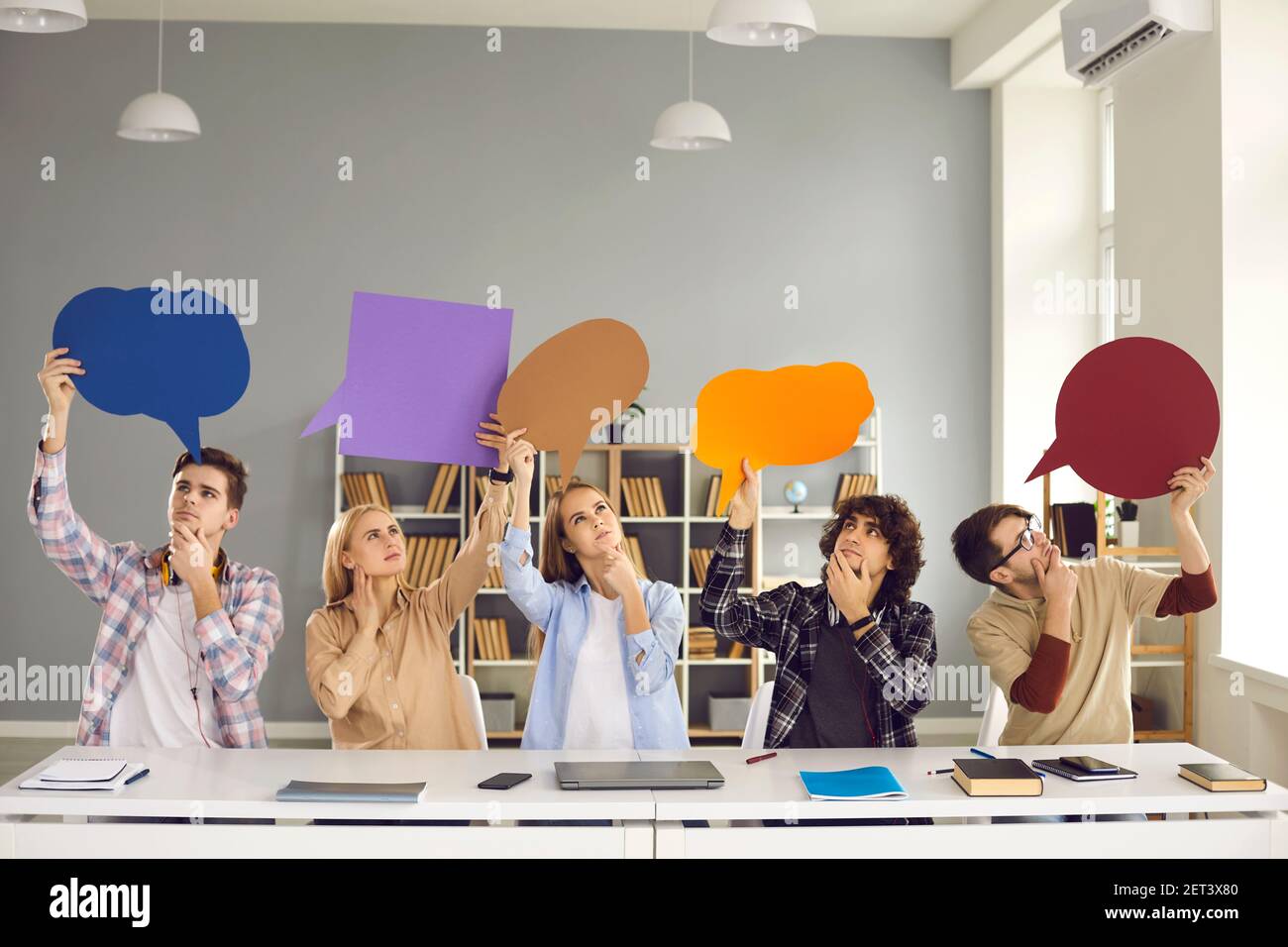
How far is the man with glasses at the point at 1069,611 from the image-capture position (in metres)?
2.66

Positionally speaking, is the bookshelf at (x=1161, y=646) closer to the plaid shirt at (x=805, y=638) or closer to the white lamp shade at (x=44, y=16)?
the plaid shirt at (x=805, y=638)

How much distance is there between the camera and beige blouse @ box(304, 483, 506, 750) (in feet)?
8.55

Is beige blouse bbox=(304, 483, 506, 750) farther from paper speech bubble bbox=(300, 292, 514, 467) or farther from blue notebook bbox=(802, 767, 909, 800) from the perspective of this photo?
blue notebook bbox=(802, 767, 909, 800)

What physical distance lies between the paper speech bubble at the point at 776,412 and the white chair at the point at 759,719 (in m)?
0.51

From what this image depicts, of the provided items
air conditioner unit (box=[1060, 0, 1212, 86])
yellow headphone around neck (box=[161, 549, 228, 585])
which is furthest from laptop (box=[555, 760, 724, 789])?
air conditioner unit (box=[1060, 0, 1212, 86])

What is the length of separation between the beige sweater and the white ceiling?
3.92 meters

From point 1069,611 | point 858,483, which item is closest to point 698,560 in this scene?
point 858,483

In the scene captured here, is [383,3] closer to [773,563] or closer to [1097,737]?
[773,563]

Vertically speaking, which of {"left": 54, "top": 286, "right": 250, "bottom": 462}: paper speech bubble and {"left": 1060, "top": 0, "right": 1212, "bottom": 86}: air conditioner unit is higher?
{"left": 1060, "top": 0, "right": 1212, "bottom": 86}: air conditioner unit

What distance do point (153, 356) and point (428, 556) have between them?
3.20 m

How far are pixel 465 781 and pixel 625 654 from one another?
2.03ft

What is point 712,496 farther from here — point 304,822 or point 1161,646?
point 304,822

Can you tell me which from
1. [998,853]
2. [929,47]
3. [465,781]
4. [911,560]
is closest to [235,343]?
[465,781]
